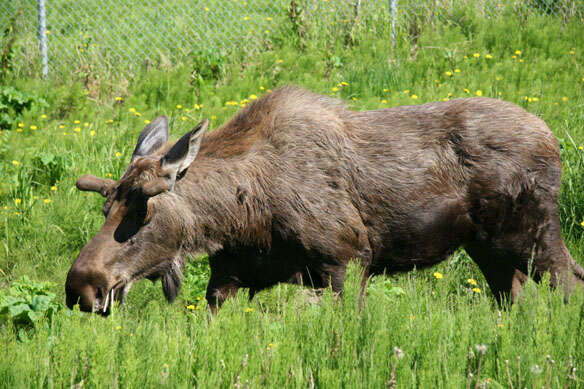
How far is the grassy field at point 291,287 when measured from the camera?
324 centimetres

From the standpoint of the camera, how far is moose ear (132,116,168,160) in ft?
15.9

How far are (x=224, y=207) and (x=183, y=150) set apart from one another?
52 cm

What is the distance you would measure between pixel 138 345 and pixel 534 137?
3.08 m

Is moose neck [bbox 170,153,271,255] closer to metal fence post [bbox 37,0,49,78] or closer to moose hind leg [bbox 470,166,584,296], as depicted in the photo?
moose hind leg [bbox 470,166,584,296]

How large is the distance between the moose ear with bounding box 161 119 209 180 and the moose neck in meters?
0.22

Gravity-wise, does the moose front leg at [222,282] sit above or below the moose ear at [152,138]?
below

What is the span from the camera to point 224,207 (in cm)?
470

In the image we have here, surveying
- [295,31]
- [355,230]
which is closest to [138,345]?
[355,230]

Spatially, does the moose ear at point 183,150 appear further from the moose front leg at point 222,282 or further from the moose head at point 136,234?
the moose front leg at point 222,282

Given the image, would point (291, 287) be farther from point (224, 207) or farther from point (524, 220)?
point (524, 220)

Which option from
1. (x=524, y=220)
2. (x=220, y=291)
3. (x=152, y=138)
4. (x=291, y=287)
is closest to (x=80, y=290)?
(x=220, y=291)

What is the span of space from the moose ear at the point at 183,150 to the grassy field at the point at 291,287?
98 centimetres

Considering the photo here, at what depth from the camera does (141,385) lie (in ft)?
10.4

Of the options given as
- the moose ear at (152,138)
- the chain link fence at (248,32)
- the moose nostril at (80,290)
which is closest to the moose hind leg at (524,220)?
the moose ear at (152,138)
